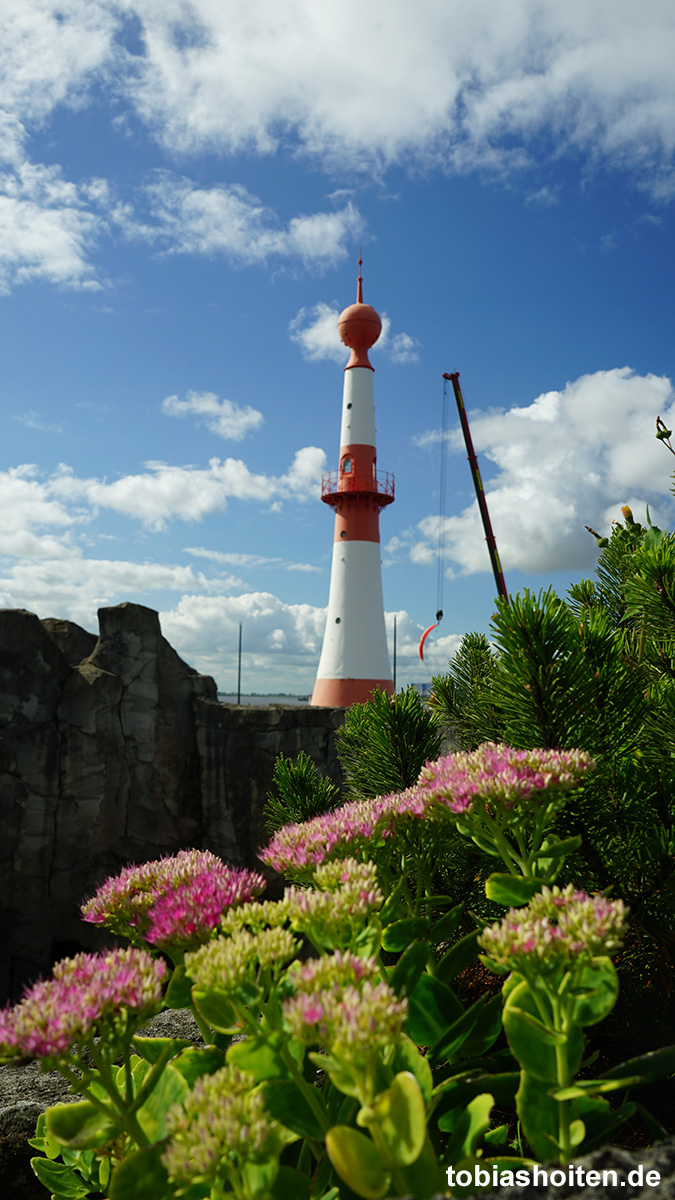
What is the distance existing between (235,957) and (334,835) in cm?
40

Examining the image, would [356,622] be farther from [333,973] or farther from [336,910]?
[333,973]

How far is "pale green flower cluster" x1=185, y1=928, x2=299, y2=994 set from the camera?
0.97 meters

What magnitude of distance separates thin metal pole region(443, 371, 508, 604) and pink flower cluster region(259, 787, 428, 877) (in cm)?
1401

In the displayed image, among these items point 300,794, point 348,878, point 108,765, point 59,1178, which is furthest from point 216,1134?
point 108,765

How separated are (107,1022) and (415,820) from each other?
0.73m

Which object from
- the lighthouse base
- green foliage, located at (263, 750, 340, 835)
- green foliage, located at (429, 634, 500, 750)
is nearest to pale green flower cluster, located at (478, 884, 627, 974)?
green foliage, located at (429, 634, 500, 750)

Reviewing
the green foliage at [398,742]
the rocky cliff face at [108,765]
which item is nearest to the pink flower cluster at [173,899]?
the green foliage at [398,742]

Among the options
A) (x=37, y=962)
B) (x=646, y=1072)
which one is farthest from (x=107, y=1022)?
(x=37, y=962)

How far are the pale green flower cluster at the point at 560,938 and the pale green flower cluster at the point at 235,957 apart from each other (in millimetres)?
313

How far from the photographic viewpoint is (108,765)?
12.9 m

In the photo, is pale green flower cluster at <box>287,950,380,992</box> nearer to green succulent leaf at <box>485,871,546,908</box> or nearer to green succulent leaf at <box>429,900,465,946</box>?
green succulent leaf at <box>485,871,546,908</box>

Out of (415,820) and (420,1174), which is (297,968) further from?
(415,820)

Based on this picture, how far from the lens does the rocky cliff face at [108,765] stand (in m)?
12.0

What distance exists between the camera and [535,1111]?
0.92m
